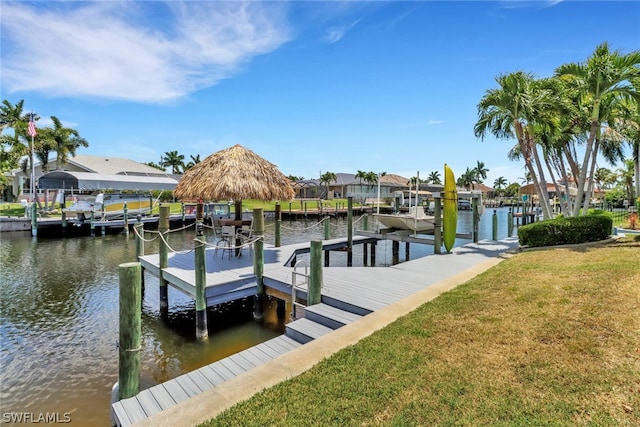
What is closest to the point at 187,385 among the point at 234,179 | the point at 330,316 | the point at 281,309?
the point at 330,316

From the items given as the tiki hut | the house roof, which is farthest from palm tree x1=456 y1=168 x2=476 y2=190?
the tiki hut

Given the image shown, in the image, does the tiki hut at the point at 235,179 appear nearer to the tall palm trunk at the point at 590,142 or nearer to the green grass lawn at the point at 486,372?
the green grass lawn at the point at 486,372

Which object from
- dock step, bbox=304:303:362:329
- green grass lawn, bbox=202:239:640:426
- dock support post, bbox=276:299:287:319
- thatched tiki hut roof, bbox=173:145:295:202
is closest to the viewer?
green grass lawn, bbox=202:239:640:426

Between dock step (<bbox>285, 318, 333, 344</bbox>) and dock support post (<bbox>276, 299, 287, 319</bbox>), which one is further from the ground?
dock step (<bbox>285, 318, 333, 344</bbox>)

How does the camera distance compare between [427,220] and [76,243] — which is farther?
[76,243]

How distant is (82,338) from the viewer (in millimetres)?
7766

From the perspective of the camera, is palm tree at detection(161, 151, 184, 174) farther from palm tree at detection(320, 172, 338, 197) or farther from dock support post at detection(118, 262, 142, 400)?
dock support post at detection(118, 262, 142, 400)

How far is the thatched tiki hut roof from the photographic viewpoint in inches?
415

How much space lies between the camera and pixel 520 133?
13.1m

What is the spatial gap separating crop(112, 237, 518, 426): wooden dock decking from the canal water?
1235mm

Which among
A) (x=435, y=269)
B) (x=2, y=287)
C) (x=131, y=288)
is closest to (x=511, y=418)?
(x=131, y=288)

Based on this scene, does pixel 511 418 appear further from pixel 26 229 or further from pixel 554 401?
pixel 26 229

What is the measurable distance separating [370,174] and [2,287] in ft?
204

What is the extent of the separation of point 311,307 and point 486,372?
3.54 m
